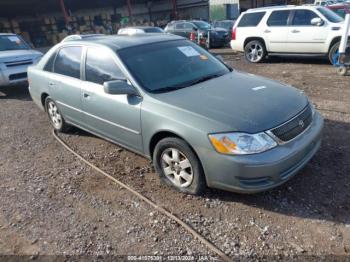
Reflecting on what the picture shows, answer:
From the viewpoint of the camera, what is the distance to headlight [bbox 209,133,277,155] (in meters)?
2.77

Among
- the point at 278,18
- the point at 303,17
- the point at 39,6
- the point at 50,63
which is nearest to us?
the point at 50,63

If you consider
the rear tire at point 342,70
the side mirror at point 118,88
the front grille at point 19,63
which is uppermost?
the side mirror at point 118,88

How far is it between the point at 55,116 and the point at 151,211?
10.1 feet

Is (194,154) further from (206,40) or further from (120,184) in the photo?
(206,40)

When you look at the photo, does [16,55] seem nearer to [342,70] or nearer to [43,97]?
[43,97]

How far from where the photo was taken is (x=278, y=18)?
9.48 meters

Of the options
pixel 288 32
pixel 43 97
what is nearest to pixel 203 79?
pixel 43 97

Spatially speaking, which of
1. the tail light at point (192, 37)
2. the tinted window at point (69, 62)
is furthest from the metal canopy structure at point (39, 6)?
the tinted window at point (69, 62)

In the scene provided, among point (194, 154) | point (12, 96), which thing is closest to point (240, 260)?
point (194, 154)

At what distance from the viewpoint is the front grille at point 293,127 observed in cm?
289

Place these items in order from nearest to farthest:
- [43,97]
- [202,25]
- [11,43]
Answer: [43,97], [11,43], [202,25]

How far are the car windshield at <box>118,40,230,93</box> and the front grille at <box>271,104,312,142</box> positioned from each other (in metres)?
1.24

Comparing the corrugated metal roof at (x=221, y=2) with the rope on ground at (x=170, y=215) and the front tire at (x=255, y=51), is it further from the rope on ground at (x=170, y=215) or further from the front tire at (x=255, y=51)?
the rope on ground at (x=170, y=215)

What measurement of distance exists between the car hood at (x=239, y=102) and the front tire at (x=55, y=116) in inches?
101
